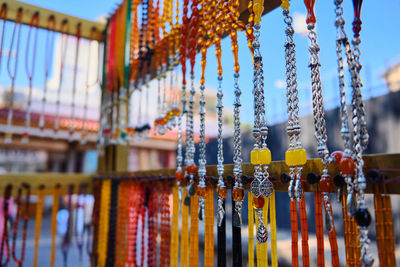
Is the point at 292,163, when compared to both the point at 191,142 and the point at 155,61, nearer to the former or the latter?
the point at 191,142

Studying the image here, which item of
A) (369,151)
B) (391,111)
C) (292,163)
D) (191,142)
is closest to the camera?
(292,163)

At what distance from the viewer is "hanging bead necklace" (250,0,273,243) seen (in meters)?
→ 0.54

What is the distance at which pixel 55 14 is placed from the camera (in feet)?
5.37

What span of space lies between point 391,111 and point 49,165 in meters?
6.54

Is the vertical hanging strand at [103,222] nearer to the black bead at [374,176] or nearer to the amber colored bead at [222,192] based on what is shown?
the amber colored bead at [222,192]

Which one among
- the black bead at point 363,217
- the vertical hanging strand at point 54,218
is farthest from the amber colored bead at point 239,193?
the vertical hanging strand at point 54,218

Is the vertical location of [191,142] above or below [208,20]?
below

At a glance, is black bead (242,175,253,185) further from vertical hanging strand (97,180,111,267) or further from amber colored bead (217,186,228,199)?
vertical hanging strand (97,180,111,267)

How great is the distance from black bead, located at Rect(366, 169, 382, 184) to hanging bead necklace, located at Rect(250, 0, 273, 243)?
0.55 ft

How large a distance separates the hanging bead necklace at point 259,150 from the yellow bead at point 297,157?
6cm

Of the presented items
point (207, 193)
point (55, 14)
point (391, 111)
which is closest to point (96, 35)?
point (55, 14)

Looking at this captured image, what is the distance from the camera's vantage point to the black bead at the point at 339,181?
0.45m

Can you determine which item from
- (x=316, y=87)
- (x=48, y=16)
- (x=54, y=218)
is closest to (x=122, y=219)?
(x=54, y=218)

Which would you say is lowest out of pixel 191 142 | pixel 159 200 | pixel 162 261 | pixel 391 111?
pixel 162 261
